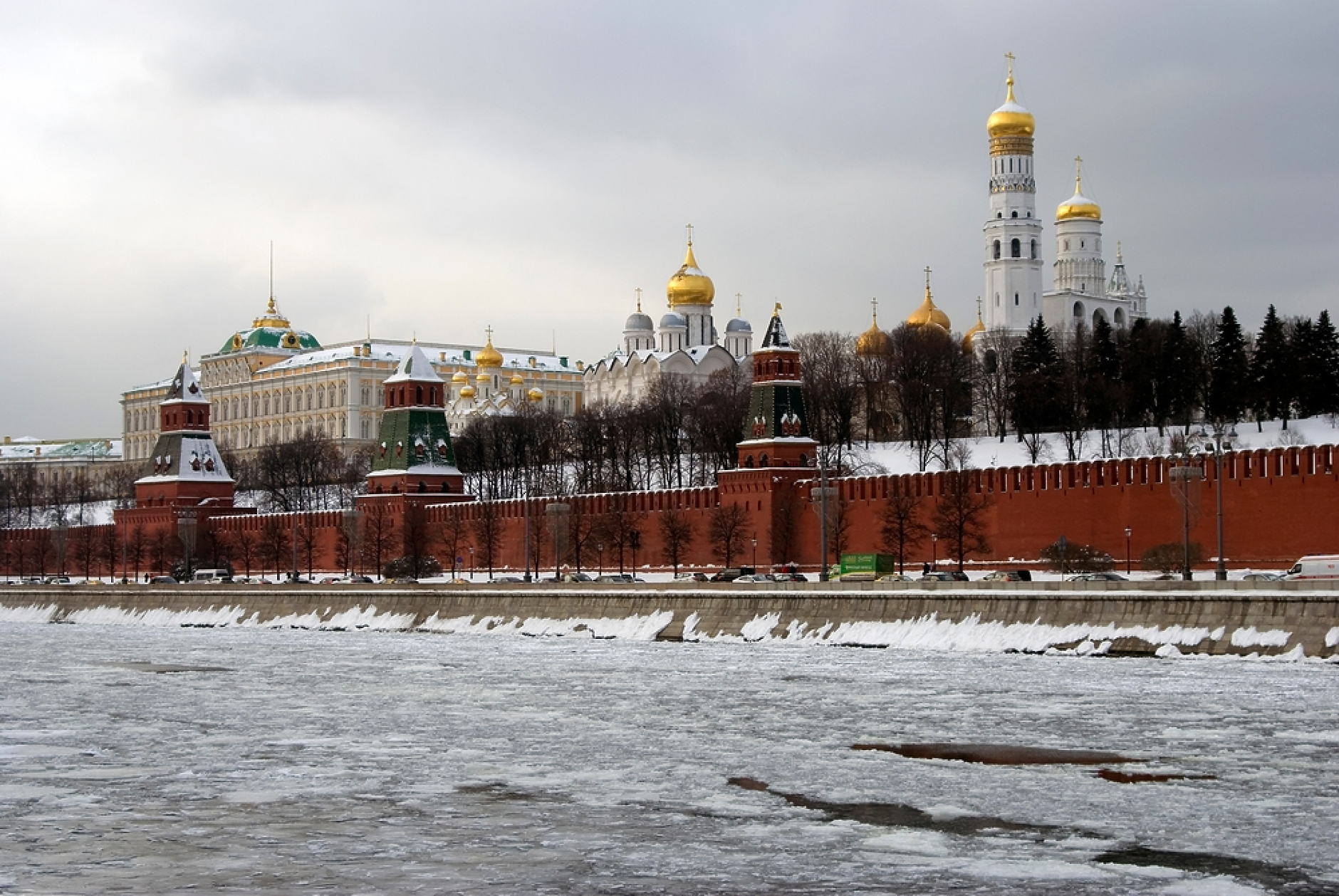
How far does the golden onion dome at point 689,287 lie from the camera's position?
88.6 m

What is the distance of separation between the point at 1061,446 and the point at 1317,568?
30.6 metres

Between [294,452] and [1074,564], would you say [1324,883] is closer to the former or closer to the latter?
[1074,564]

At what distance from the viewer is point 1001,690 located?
19.5 meters

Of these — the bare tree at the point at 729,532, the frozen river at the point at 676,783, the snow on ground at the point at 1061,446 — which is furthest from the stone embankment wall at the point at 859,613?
the snow on ground at the point at 1061,446

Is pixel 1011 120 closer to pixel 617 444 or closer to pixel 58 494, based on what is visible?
pixel 617 444

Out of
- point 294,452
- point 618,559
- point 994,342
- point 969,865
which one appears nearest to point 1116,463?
point 618,559

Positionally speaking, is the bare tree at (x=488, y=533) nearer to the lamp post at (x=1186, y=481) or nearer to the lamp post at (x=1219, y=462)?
the lamp post at (x=1219, y=462)

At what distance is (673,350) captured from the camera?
88.9 metres

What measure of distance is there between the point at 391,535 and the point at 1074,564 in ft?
79.4

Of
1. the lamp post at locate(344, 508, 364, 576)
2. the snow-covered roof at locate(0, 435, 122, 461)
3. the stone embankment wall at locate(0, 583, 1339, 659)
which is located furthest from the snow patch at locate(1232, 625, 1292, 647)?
the snow-covered roof at locate(0, 435, 122, 461)

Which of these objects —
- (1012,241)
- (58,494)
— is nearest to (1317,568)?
(1012,241)

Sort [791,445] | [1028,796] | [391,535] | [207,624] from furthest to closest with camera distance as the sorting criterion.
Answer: [391,535]
[791,445]
[207,624]
[1028,796]

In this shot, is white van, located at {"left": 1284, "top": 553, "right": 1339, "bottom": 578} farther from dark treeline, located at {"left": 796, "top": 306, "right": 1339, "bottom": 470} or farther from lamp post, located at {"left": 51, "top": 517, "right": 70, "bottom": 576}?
lamp post, located at {"left": 51, "top": 517, "right": 70, "bottom": 576}

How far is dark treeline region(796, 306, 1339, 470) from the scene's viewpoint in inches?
2226
